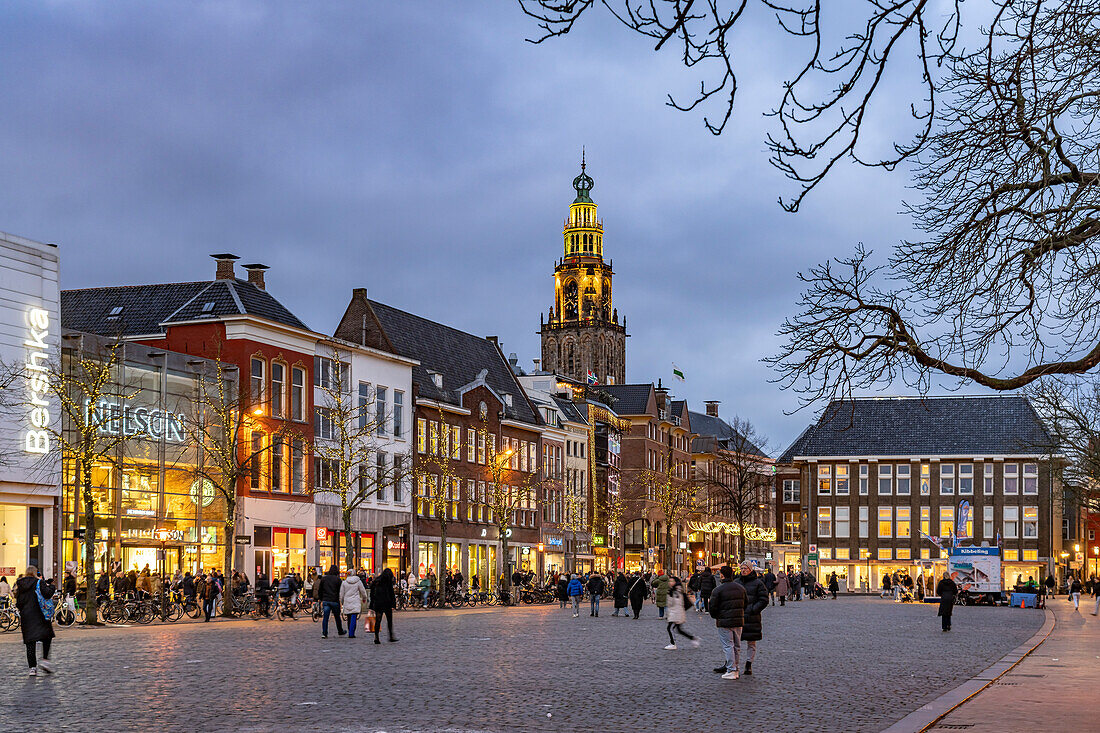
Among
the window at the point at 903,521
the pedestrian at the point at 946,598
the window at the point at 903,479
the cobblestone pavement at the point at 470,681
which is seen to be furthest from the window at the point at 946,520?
the cobblestone pavement at the point at 470,681

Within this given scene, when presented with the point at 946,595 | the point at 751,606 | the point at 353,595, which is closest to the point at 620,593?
the point at 946,595

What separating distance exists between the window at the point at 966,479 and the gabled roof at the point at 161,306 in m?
69.7

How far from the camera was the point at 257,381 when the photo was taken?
60844 millimetres

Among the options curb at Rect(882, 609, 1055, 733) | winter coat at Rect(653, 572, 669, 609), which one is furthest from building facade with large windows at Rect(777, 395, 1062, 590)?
curb at Rect(882, 609, 1055, 733)

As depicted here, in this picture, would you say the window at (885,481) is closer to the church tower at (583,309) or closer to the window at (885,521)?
the window at (885,521)

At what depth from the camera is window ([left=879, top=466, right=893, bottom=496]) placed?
119125 millimetres

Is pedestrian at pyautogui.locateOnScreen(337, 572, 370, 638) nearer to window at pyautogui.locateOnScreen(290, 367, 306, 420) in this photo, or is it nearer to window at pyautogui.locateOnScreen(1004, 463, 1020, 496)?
window at pyautogui.locateOnScreen(290, 367, 306, 420)

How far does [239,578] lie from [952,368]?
1530 inches

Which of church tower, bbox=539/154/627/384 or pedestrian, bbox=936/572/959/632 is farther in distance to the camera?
church tower, bbox=539/154/627/384

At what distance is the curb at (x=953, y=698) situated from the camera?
14531 mm

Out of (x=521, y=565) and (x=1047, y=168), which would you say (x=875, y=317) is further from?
(x=521, y=565)

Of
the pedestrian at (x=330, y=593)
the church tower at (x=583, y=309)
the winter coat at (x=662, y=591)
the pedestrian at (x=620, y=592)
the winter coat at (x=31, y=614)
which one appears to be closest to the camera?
the winter coat at (x=31, y=614)

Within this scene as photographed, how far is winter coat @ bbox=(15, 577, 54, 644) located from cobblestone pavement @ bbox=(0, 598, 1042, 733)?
27.0 inches

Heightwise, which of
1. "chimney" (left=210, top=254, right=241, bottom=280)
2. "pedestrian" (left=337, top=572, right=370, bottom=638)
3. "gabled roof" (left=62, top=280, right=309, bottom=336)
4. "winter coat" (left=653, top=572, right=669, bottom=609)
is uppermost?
"chimney" (left=210, top=254, right=241, bottom=280)
